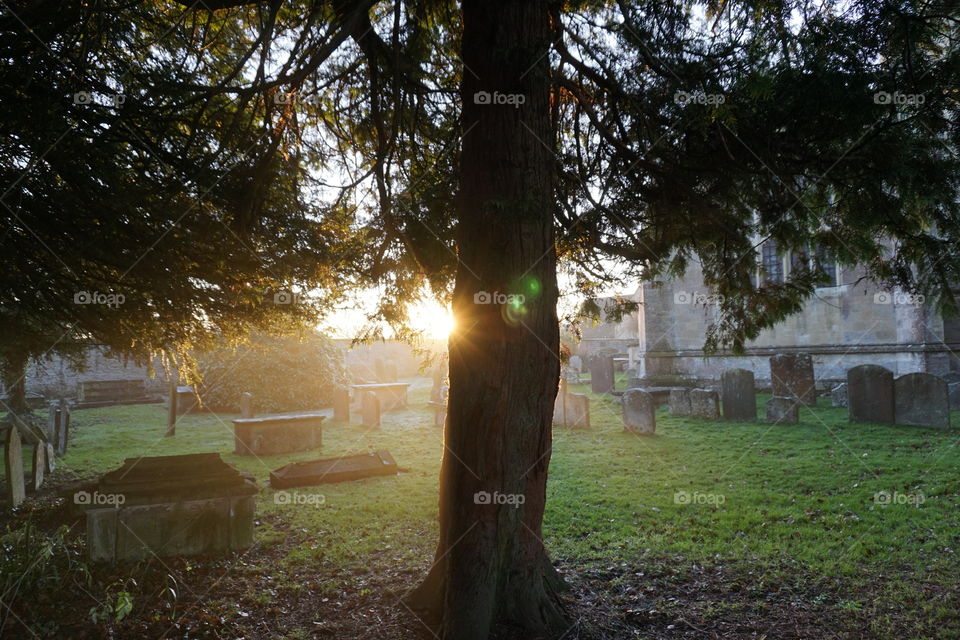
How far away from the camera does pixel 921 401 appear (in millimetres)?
A: 11609

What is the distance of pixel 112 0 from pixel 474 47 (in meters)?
2.68

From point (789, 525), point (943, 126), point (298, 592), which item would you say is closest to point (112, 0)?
point (298, 592)

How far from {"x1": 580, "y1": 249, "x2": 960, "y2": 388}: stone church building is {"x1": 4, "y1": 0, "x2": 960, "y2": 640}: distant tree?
31.1 feet

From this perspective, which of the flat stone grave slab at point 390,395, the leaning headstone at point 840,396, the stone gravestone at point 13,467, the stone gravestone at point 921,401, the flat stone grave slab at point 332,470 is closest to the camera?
the stone gravestone at point 13,467

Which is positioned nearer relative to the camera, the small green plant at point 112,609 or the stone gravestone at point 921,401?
the small green plant at point 112,609

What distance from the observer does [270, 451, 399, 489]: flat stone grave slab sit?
8750 mm

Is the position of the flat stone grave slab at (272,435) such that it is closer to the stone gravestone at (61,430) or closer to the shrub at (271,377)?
the stone gravestone at (61,430)

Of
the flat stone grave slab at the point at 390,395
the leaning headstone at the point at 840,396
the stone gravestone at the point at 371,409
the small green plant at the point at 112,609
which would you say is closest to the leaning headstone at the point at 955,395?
the leaning headstone at the point at 840,396

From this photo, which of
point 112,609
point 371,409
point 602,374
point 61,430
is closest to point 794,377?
point 602,374

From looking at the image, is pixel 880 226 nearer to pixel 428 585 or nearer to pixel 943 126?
pixel 943 126

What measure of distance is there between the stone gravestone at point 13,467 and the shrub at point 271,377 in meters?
10.3

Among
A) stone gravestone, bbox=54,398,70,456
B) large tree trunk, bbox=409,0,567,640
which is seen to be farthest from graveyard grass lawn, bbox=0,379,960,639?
stone gravestone, bbox=54,398,70,456

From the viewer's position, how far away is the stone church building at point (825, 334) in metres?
15.5

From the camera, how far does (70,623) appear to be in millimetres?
4133
